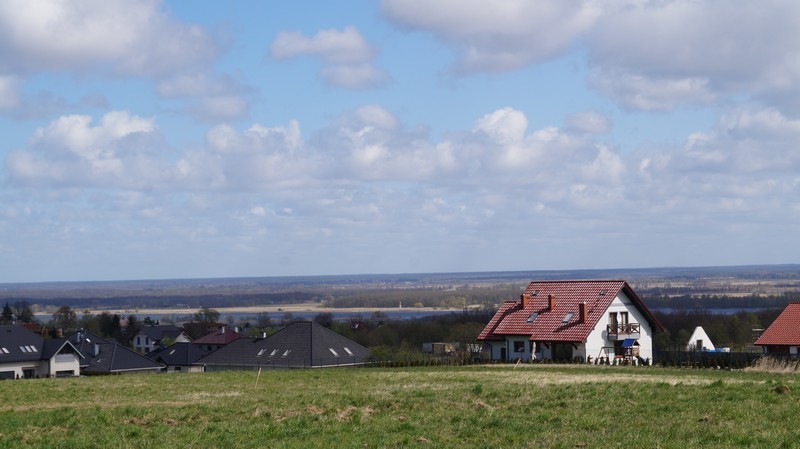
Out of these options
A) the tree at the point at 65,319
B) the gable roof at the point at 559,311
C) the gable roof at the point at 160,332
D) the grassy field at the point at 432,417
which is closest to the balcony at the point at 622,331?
the gable roof at the point at 559,311

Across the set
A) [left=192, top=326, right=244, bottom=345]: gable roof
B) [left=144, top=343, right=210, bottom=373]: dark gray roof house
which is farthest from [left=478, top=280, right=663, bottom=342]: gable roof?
[left=192, top=326, right=244, bottom=345]: gable roof

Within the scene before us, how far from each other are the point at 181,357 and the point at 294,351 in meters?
24.6

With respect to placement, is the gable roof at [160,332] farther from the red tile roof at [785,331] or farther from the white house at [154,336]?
the red tile roof at [785,331]

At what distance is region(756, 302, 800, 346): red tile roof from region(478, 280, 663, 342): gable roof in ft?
22.8

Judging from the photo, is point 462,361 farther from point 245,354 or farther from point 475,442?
point 475,442

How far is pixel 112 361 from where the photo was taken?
84938 mm

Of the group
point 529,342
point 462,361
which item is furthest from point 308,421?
point 529,342

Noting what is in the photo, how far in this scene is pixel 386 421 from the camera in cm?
2177

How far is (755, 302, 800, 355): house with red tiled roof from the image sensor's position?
200 ft

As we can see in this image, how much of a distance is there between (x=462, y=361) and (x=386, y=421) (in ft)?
117

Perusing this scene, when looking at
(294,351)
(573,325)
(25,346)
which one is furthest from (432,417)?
(25,346)

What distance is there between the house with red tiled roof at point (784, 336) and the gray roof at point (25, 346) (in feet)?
185

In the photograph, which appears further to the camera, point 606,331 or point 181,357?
point 181,357

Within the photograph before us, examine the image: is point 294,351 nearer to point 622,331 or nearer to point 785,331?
point 622,331
